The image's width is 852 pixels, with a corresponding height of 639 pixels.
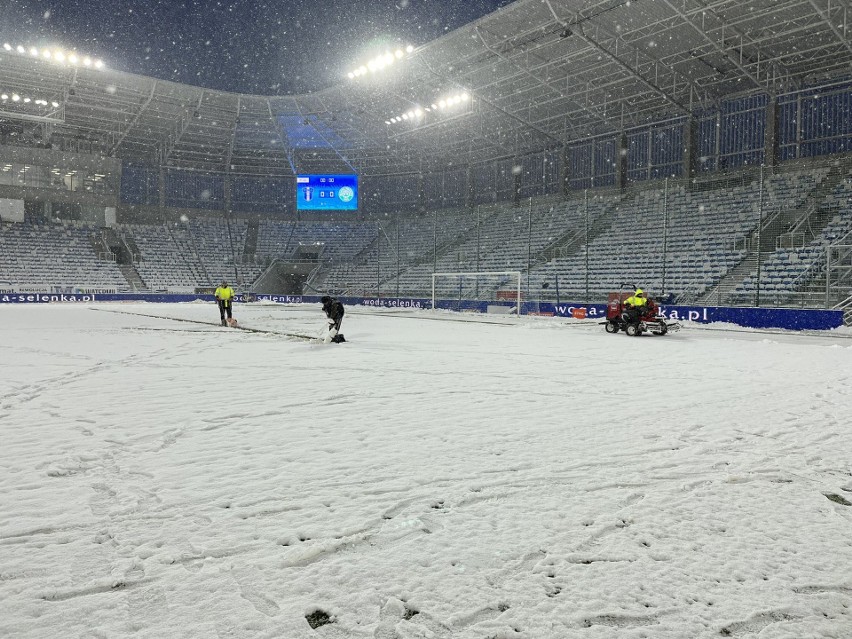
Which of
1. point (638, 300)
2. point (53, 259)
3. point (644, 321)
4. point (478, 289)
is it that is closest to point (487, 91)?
point (478, 289)

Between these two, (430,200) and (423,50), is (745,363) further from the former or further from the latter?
(430,200)

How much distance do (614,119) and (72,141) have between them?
44.2 m

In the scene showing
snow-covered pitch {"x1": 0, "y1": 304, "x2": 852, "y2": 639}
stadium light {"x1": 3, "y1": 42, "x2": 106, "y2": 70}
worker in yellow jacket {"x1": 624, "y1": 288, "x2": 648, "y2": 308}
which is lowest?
snow-covered pitch {"x1": 0, "y1": 304, "x2": 852, "y2": 639}

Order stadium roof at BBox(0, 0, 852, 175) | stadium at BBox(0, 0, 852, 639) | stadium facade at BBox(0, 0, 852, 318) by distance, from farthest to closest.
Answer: stadium roof at BBox(0, 0, 852, 175)
stadium facade at BBox(0, 0, 852, 318)
stadium at BBox(0, 0, 852, 639)

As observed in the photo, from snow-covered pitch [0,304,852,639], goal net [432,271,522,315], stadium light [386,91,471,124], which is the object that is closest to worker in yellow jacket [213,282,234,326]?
snow-covered pitch [0,304,852,639]

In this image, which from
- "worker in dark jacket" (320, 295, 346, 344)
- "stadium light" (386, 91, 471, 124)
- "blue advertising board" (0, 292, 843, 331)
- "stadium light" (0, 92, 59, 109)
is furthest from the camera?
"stadium light" (0, 92, 59, 109)

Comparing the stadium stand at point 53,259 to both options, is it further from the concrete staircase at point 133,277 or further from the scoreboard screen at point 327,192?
the scoreboard screen at point 327,192

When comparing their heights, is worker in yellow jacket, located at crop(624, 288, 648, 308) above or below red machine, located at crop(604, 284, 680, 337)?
above

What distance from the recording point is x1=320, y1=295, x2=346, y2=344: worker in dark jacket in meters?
14.1

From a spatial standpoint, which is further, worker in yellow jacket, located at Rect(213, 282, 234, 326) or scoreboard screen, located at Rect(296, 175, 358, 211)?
scoreboard screen, located at Rect(296, 175, 358, 211)

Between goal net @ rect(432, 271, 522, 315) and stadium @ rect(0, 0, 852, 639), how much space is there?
0.68ft

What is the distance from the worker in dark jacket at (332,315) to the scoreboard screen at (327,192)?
3714 centimetres

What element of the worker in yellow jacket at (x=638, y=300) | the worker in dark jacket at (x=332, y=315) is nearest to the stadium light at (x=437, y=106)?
the worker in yellow jacket at (x=638, y=300)

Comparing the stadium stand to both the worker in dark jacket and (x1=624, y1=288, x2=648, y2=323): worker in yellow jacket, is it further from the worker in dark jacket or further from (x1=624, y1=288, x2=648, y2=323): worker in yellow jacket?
(x1=624, y1=288, x2=648, y2=323): worker in yellow jacket
